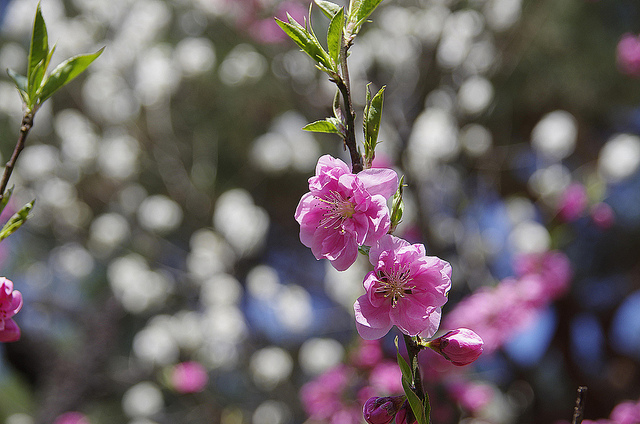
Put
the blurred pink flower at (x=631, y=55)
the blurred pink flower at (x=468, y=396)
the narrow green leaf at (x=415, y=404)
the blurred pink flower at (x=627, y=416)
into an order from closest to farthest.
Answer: the narrow green leaf at (x=415, y=404)
the blurred pink flower at (x=627, y=416)
the blurred pink flower at (x=468, y=396)
the blurred pink flower at (x=631, y=55)

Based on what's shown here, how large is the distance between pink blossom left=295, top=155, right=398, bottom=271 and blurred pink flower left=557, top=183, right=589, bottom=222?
1.61 m

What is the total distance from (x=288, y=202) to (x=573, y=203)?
152cm

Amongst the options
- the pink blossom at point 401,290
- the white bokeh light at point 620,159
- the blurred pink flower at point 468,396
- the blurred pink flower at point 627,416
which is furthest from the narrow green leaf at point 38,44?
the white bokeh light at point 620,159

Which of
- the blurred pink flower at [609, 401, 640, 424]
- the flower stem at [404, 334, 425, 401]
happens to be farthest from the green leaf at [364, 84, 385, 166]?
→ the blurred pink flower at [609, 401, 640, 424]

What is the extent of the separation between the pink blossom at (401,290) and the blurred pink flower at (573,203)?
1596mm

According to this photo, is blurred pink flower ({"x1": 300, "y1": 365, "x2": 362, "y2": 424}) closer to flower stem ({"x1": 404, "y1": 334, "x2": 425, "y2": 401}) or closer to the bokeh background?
the bokeh background

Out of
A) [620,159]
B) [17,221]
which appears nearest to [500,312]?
[620,159]

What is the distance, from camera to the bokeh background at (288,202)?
174 cm

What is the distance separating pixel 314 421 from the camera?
138 cm

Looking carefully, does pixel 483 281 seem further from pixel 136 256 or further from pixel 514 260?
pixel 136 256

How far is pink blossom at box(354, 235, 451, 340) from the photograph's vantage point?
12.4 inches

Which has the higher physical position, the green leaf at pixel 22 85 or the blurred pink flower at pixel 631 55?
Answer: the green leaf at pixel 22 85

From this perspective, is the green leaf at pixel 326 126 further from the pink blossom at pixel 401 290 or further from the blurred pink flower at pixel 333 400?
the blurred pink flower at pixel 333 400

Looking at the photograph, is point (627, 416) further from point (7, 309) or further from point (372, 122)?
point (7, 309)
